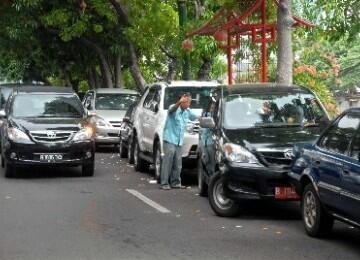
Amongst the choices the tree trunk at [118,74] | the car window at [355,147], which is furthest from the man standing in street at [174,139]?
the tree trunk at [118,74]

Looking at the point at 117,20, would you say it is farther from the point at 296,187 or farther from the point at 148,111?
the point at 296,187

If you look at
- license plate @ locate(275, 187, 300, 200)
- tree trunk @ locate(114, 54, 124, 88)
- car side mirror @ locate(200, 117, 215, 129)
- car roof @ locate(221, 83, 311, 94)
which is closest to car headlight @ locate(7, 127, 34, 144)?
car roof @ locate(221, 83, 311, 94)

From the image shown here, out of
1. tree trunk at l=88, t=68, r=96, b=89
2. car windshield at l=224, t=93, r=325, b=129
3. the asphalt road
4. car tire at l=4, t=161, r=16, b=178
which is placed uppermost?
tree trunk at l=88, t=68, r=96, b=89

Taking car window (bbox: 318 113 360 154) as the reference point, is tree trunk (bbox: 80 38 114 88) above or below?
above

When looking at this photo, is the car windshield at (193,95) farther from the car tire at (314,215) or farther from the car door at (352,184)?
the car door at (352,184)

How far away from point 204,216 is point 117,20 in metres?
16.6

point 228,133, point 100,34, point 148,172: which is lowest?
point 148,172

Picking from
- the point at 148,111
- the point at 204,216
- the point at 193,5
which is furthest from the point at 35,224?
the point at 193,5

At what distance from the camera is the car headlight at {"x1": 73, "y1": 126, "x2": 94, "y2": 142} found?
1476 centimetres

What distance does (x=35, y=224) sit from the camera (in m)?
9.72

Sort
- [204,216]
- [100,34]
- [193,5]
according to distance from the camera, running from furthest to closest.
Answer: [100,34] → [193,5] → [204,216]

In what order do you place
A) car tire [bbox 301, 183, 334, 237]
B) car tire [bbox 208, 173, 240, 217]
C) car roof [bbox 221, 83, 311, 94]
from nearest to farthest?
car tire [bbox 301, 183, 334, 237] → car tire [bbox 208, 173, 240, 217] → car roof [bbox 221, 83, 311, 94]

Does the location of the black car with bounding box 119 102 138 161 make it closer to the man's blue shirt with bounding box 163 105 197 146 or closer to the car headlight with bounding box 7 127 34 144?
the car headlight with bounding box 7 127 34 144

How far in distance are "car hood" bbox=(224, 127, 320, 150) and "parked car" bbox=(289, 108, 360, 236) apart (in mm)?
584
